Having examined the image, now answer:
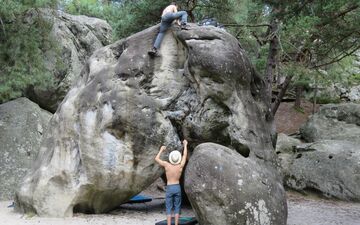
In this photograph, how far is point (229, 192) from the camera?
7121mm

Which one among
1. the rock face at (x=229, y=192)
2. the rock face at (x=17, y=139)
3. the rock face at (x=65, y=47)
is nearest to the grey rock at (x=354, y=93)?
the rock face at (x=65, y=47)

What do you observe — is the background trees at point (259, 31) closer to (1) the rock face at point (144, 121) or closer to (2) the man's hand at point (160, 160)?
(1) the rock face at point (144, 121)

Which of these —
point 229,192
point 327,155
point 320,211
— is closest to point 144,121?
point 229,192

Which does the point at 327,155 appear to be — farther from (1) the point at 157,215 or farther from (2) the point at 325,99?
(2) the point at 325,99

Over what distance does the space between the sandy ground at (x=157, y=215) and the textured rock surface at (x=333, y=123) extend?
11.5 ft

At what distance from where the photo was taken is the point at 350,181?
12.3 metres

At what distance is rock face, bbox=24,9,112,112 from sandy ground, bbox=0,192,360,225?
232 inches

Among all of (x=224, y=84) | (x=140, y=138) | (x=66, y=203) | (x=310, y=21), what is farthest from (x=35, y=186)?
(x=310, y=21)

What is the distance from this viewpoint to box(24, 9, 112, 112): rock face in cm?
1465

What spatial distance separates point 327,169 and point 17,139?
10.4m

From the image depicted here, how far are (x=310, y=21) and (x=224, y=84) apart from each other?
7.05 feet

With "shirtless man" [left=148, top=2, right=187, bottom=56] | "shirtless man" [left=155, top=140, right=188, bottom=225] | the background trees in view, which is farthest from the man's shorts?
the background trees

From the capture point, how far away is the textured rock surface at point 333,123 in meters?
15.2

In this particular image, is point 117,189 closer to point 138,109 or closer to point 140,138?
point 140,138
